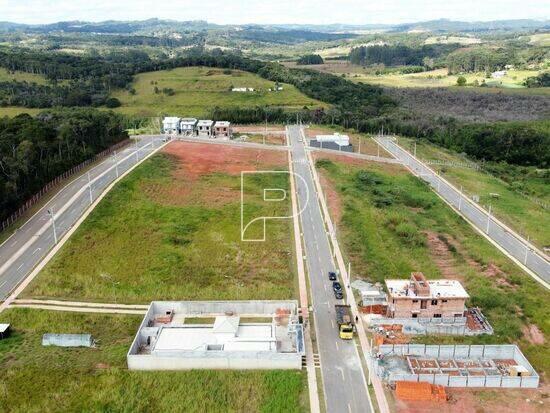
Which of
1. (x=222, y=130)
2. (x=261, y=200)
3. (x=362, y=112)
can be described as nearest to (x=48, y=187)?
(x=261, y=200)

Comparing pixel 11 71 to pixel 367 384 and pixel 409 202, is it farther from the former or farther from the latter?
pixel 367 384

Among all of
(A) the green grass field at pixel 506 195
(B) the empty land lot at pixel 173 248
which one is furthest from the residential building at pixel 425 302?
(A) the green grass field at pixel 506 195

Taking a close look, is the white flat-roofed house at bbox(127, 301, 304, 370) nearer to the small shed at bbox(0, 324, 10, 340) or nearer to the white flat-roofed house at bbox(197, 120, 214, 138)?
the small shed at bbox(0, 324, 10, 340)

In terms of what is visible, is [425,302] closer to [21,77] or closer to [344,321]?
[344,321]

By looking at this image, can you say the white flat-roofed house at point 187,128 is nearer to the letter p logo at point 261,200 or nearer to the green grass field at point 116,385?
the letter p logo at point 261,200

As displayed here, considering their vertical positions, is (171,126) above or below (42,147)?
below

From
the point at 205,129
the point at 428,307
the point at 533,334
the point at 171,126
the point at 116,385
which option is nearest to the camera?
the point at 116,385
